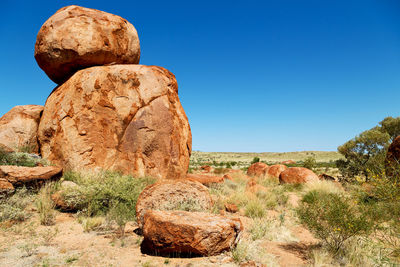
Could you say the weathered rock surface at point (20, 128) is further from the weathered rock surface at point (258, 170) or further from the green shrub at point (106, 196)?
the weathered rock surface at point (258, 170)

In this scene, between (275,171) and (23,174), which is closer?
(23,174)

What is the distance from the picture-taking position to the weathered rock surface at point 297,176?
12605 mm

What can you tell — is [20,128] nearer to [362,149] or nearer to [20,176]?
[20,176]

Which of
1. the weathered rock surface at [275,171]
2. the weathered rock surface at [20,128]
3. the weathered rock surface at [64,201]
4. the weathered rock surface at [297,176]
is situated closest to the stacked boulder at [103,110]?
the weathered rock surface at [20,128]

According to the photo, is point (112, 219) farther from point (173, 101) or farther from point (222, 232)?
point (173, 101)

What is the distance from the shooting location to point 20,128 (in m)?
10.1

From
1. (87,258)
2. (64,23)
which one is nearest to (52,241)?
(87,258)

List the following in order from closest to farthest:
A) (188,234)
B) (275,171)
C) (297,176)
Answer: (188,234) < (297,176) < (275,171)

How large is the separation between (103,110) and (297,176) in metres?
10.2

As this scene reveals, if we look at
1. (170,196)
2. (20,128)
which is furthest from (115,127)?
(170,196)

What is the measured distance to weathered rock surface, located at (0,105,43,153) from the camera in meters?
9.87

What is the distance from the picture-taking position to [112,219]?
586cm

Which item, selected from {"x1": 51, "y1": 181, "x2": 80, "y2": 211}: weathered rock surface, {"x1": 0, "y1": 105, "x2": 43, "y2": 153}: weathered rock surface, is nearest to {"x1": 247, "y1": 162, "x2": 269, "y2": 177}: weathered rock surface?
{"x1": 51, "y1": 181, "x2": 80, "y2": 211}: weathered rock surface

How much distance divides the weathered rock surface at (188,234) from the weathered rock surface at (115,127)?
16.4 ft
